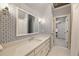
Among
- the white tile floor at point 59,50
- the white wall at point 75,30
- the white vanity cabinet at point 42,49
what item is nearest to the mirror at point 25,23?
the white vanity cabinet at point 42,49

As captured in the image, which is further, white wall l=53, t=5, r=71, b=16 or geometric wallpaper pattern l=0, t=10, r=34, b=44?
white wall l=53, t=5, r=71, b=16

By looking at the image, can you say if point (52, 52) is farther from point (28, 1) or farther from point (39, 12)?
point (28, 1)

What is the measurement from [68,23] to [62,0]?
0.33m

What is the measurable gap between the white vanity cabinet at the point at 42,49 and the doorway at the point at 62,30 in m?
0.14

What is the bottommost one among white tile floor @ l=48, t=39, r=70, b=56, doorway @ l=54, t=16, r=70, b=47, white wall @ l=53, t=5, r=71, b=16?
white tile floor @ l=48, t=39, r=70, b=56

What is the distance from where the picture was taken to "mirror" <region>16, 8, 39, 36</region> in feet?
4.41

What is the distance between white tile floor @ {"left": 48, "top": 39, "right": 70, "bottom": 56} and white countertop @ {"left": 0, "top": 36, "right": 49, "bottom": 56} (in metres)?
0.18

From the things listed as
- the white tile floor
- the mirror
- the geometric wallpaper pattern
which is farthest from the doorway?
the geometric wallpaper pattern

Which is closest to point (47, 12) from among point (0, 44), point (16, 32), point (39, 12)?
point (39, 12)

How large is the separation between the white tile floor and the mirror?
0.36 metres

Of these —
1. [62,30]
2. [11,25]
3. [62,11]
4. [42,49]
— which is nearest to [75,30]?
[62,30]

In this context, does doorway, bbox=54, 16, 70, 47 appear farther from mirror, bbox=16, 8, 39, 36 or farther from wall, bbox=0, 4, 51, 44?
mirror, bbox=16, 8, 39, 36

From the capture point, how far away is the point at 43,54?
1.33m

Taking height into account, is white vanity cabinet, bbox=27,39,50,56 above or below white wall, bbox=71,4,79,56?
below
